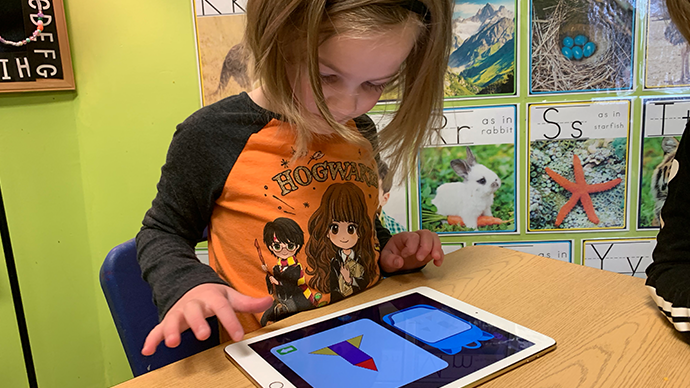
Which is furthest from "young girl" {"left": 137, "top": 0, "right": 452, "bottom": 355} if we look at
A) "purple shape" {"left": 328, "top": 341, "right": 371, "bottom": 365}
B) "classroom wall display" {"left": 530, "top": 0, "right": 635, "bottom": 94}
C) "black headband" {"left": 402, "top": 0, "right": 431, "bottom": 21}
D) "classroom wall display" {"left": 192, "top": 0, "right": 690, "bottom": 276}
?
"classroom wall display" {"left": 530, "top": 0, "right": 635, "bottom": 94}

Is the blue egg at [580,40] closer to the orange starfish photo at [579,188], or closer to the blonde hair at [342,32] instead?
the orange starfish photo at [579,188]

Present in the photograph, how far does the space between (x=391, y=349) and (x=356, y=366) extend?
49 mm

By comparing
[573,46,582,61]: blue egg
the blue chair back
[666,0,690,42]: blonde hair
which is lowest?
the blue chair back

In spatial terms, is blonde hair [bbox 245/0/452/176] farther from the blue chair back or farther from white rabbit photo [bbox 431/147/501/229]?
white rabbit photo [bbox 431/147/501/229]

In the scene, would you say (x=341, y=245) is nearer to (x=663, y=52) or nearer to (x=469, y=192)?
(x=469, y=192)

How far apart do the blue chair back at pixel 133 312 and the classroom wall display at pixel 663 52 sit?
122cm

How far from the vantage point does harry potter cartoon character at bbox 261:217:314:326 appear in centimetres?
67

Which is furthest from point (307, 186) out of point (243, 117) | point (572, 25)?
point (572, 25)

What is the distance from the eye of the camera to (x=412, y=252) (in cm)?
74

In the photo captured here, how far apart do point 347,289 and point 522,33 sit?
2.95 ft

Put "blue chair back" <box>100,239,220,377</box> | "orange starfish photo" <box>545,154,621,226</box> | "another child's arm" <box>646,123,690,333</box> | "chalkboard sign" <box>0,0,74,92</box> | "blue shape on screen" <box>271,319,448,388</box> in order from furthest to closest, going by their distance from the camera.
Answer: "orange starfish photo" <box>545,154,621,226</box> → "chalkboard sign" <box>0,0,74,92</box> → "blue chair back" <box>100,239,220,377</box> → "another child's arm" <box>646,123,690,333</box> → "blue shape on screen" <box>271,319,448,388</box>

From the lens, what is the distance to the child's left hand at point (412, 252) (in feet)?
2.42

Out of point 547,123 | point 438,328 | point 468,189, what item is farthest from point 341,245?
point 547,123

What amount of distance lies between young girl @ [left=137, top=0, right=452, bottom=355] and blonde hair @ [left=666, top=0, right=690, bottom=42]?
275 mm
